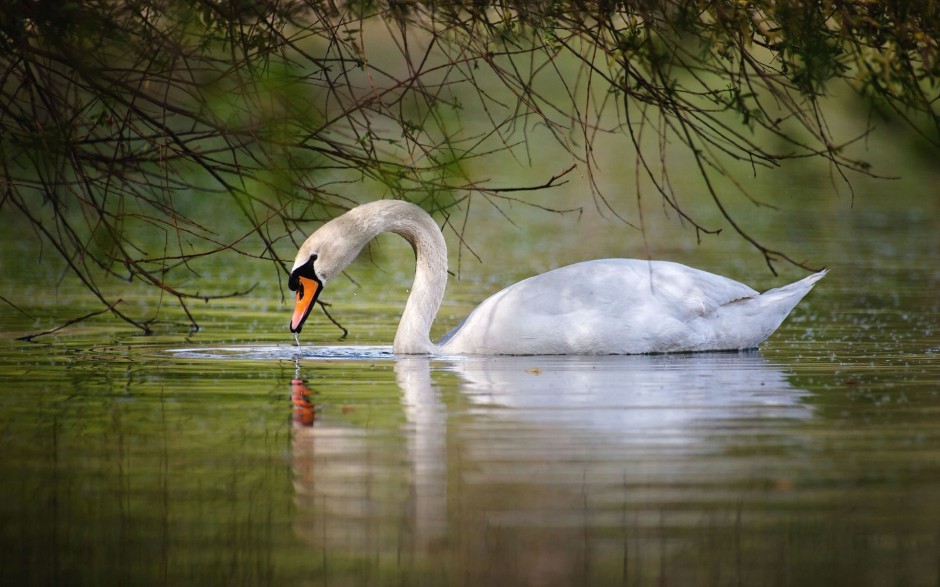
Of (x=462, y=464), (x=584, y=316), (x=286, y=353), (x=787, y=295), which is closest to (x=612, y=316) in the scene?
(x=584, y=316)

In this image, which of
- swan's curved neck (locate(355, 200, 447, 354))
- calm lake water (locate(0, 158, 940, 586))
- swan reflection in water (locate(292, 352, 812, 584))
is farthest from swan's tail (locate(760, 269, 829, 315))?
swan's curved neck (locate(355, 200, 447, 354))

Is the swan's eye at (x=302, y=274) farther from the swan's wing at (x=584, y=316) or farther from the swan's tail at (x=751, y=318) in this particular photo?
the swan's tail at (x=751, y=318)

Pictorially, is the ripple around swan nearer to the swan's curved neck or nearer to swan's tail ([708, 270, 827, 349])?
the swan's curved neck

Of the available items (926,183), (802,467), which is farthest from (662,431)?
(926,183)

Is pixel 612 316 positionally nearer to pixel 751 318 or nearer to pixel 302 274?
pixel 751 318

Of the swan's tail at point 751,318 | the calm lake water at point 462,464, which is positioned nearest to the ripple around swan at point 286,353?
the calm lake water at point 462,464

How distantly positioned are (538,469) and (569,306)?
4.60 meters

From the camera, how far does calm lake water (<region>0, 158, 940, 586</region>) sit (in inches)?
202

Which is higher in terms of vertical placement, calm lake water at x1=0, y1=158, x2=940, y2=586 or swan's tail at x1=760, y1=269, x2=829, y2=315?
swan's tail at x1=760, y1=269, x2=829, y2=315

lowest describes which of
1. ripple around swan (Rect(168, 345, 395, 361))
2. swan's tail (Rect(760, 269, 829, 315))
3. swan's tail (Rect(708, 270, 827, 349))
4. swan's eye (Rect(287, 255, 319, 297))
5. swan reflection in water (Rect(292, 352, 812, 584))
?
swan reflection in water (Rect(292, 352, 812, 584))

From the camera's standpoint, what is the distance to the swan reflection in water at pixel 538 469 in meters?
5.29

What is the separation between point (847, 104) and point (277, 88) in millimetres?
1957

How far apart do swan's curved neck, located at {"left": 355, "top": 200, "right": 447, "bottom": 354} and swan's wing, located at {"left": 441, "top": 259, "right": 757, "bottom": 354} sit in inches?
11.7

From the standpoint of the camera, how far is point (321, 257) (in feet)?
36.1
